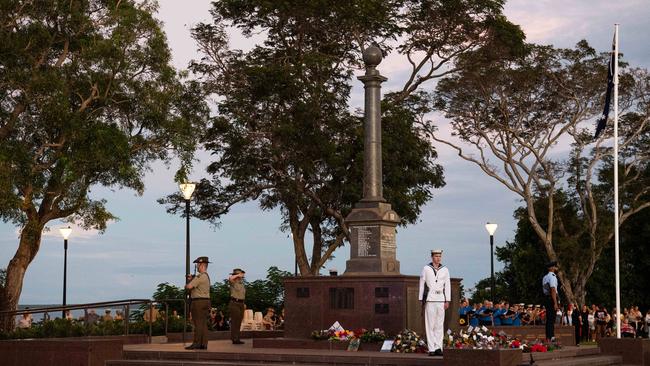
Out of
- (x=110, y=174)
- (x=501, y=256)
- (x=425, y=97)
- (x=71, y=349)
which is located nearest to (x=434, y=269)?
(x=71, y=349)

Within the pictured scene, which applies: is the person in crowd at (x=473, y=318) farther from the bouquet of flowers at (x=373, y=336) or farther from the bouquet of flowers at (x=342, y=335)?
the bouquet of flowers at (x=373, y=336)

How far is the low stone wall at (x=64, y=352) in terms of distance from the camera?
22.2 m

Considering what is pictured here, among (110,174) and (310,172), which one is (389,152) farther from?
(110,174)

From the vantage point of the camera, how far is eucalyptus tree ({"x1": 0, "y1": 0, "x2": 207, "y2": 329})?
1373 inches

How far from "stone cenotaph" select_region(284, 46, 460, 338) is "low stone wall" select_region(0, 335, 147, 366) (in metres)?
4.24

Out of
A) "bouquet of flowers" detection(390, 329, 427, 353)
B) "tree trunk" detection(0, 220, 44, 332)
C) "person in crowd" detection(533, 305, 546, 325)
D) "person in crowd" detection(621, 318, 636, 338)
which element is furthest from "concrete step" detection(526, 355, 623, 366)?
"tree trunk" detection(0, 220, 44, 332)

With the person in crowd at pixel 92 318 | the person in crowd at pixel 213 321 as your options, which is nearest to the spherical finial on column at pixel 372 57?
the person in crowd at pixel 92 318

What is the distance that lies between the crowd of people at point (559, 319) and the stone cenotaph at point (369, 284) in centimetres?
760

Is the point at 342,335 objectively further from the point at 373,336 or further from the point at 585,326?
the point at 585,326

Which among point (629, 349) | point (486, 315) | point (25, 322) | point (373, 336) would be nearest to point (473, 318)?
point (486, 315)

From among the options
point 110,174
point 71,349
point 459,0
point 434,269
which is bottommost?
point 71,349

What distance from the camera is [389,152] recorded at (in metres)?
43.2

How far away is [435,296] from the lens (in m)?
19.9

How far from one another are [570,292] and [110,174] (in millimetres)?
25816
